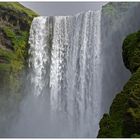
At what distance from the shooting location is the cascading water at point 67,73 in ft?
139

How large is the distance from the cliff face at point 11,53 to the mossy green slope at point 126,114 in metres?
27.3

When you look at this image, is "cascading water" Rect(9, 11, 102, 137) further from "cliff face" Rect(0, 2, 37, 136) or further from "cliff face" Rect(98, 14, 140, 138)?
"cliff face" Rect(98, 14, 140, 138)

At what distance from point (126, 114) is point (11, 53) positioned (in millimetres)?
36445

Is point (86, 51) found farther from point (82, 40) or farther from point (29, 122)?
point (29, 122)

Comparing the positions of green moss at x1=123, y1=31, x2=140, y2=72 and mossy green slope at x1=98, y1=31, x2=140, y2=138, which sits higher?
green moss at x1=123, y1=31, x2=140, y2=72

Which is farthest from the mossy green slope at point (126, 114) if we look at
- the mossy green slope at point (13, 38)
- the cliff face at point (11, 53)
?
the mossy green slope at point (13, 38)

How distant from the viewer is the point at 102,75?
43188mm

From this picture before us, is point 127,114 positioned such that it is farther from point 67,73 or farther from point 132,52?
point 67,73

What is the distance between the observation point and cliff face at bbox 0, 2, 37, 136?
47562 mm

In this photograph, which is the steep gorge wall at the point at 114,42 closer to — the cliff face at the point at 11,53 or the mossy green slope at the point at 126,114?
the cliff face at the point at 11,53

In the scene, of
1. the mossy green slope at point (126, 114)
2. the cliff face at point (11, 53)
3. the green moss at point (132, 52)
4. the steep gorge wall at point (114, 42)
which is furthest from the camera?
the cliff face at point (11, 53)

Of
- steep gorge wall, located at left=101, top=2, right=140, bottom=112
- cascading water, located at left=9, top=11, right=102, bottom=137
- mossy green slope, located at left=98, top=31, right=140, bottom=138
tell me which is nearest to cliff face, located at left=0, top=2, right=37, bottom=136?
cascading water, located at left=9, top=11, right=102, bottom=137

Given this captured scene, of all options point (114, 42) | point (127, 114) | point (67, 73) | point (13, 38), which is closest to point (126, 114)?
point (127, 114)

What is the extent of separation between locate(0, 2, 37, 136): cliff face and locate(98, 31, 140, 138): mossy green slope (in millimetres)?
27299
